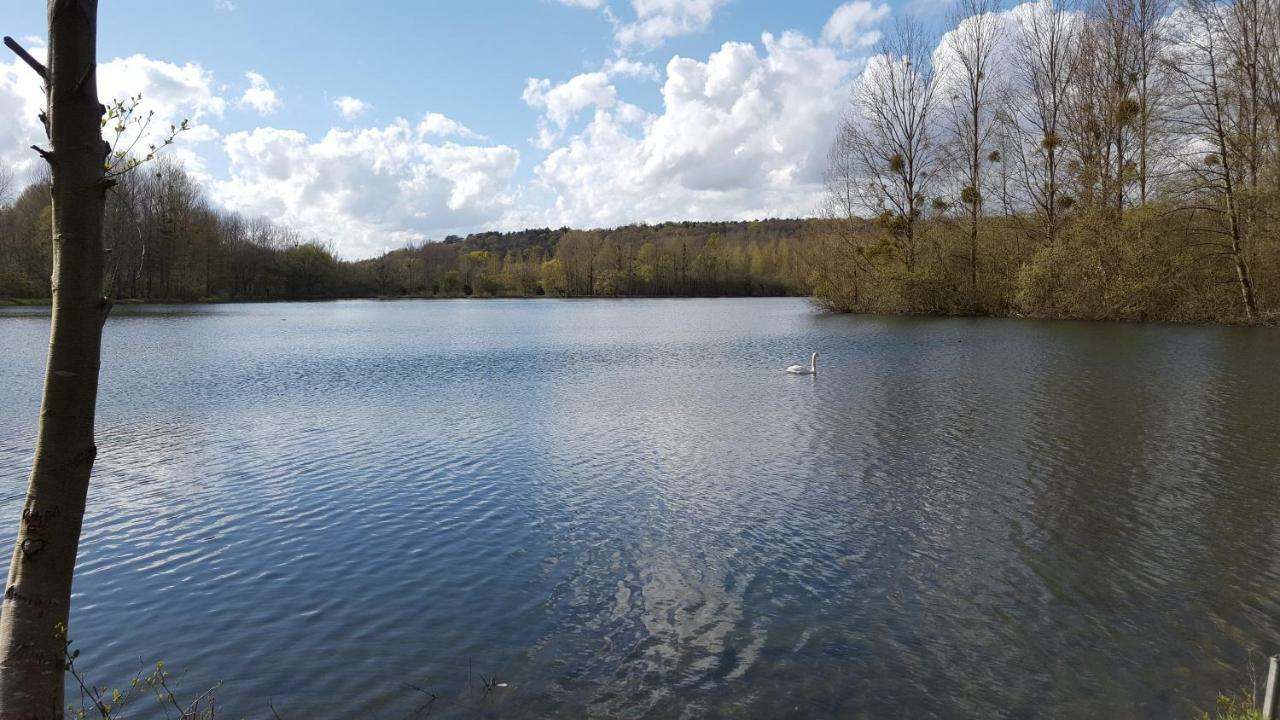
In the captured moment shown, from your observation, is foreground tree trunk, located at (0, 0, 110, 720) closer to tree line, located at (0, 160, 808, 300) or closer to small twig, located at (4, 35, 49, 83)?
small twig, located at (4, 35, 49, 83)

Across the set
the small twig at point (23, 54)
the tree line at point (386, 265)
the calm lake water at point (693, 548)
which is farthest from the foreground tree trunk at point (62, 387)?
the tree line at point (386, 265)

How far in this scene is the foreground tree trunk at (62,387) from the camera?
2336 millimetres

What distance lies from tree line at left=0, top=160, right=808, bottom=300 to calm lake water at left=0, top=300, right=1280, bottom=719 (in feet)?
143

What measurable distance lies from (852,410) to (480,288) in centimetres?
11520

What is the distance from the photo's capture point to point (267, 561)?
727 centimetres

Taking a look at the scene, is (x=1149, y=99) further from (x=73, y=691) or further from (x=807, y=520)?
(x=73, y=691)

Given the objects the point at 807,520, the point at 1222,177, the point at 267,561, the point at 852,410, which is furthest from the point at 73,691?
the point at 1222,177

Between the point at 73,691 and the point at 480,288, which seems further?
the point at 480,288

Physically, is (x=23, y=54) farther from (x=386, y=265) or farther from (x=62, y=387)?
(x=386, y=265)

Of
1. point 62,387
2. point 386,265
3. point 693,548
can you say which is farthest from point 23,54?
point 386,265

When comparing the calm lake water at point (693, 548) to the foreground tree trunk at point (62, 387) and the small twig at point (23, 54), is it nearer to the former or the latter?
the foreground tree trunk at point (62, 387)

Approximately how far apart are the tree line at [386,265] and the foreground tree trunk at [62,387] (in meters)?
53.4

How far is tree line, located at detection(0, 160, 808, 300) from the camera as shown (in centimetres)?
6234

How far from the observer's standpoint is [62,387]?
2473 millimetres
